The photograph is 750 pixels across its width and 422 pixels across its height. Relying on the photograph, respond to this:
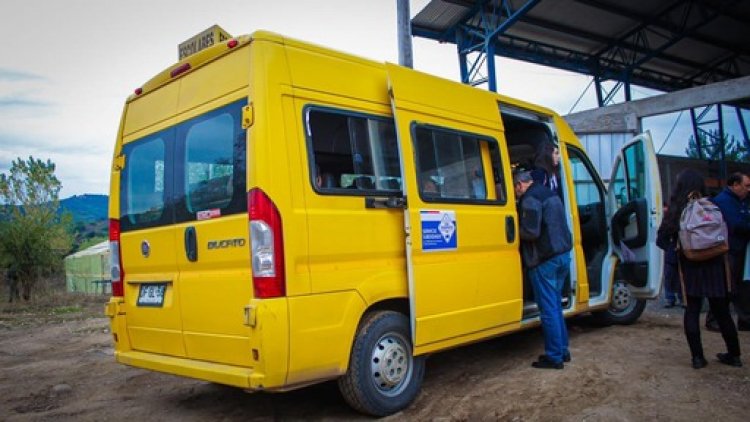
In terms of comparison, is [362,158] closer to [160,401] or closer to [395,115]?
[395,115]

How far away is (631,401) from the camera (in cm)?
399

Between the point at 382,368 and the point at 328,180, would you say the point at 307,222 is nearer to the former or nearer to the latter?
the point at 328,180

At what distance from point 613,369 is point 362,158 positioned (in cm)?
282

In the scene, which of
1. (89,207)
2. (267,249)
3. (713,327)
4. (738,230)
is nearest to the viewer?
(267,249)

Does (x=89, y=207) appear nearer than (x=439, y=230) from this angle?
No

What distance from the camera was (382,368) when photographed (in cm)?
395

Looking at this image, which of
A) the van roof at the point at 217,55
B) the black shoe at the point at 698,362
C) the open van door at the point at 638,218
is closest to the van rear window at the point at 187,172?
the van roof at the point at 217,55

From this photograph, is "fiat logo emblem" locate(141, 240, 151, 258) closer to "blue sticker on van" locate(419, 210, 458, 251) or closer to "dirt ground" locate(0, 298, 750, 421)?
"dirt ground" locate(0, 298, 750, 421)

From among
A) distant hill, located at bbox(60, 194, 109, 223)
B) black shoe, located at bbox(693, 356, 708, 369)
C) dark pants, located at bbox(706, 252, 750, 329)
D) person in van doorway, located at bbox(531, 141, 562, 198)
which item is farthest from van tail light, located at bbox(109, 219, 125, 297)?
distant hill, located at bbox(60, 194, 109, 223)

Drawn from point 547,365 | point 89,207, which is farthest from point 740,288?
point 89,207

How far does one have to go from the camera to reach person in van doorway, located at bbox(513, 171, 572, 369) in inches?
193

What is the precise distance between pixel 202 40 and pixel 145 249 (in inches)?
63.9

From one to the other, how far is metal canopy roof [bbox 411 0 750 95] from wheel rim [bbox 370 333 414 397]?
11412 millimetres

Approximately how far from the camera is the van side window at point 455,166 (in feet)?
14.3
